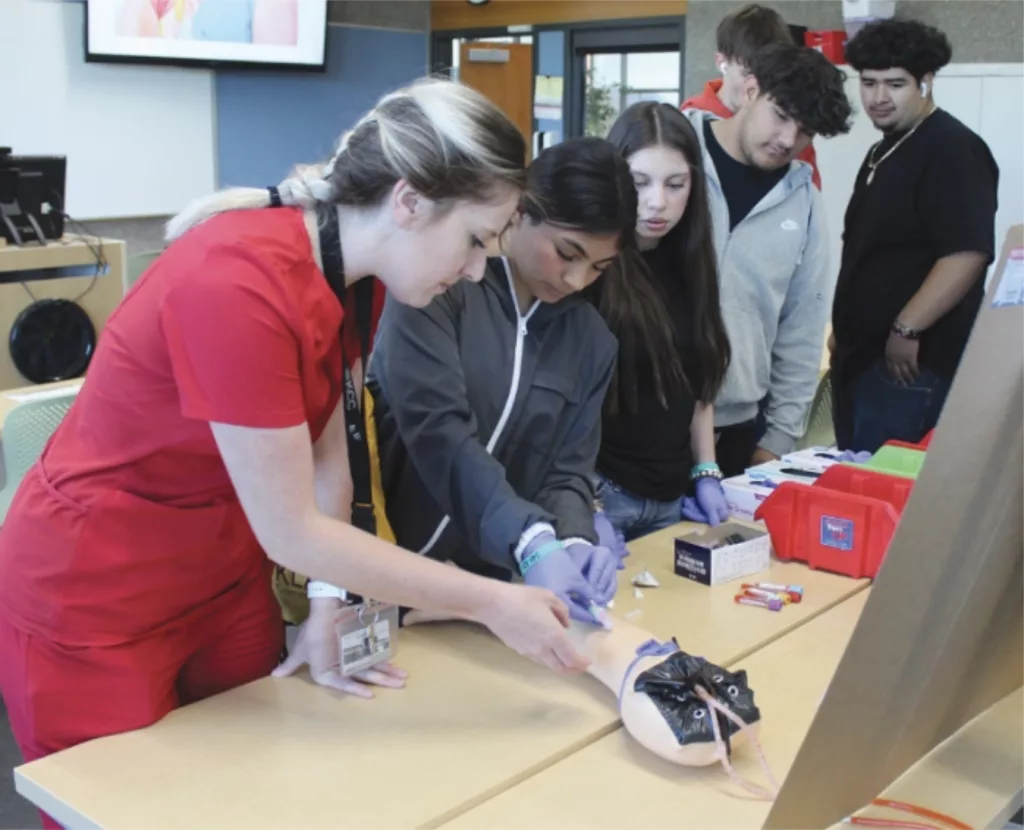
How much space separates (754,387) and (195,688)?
1286 mm

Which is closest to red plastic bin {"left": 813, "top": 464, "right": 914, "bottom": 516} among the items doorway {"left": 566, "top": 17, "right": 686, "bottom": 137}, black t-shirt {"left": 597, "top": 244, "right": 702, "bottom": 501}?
black t-shirt {"left": 597, "top": 244, "right": 702, "bottom": 501}

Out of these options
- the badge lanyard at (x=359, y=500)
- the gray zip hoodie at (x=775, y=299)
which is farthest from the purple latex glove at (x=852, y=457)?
the badge lanyard at (x=359, y=500)

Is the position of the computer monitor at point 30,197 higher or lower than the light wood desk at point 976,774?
higher

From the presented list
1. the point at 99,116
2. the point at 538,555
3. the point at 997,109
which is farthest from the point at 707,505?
the point at 99,116

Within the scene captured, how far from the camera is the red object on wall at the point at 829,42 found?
4855mm

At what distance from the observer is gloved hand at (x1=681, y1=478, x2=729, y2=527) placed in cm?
203

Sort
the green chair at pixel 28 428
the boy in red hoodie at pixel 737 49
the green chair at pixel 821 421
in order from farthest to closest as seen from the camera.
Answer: the green chair at pixel 821 421, the boy in red hoodie at pixel 737 49, the green chair at pixel 28 428

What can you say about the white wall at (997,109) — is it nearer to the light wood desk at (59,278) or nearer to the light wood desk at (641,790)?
the light wood desk at (59,278)

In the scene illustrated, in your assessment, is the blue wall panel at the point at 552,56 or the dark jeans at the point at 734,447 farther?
the blue wall panel at the point at 552,56

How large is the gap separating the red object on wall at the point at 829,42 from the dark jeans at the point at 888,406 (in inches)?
99.5

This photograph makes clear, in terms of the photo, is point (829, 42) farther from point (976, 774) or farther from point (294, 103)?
point (976, 774)

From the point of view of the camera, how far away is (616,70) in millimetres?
6484

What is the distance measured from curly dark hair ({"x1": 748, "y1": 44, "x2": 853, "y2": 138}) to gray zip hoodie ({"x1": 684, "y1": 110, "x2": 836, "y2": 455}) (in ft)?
0.43

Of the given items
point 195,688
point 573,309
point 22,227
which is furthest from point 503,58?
point 195,688
